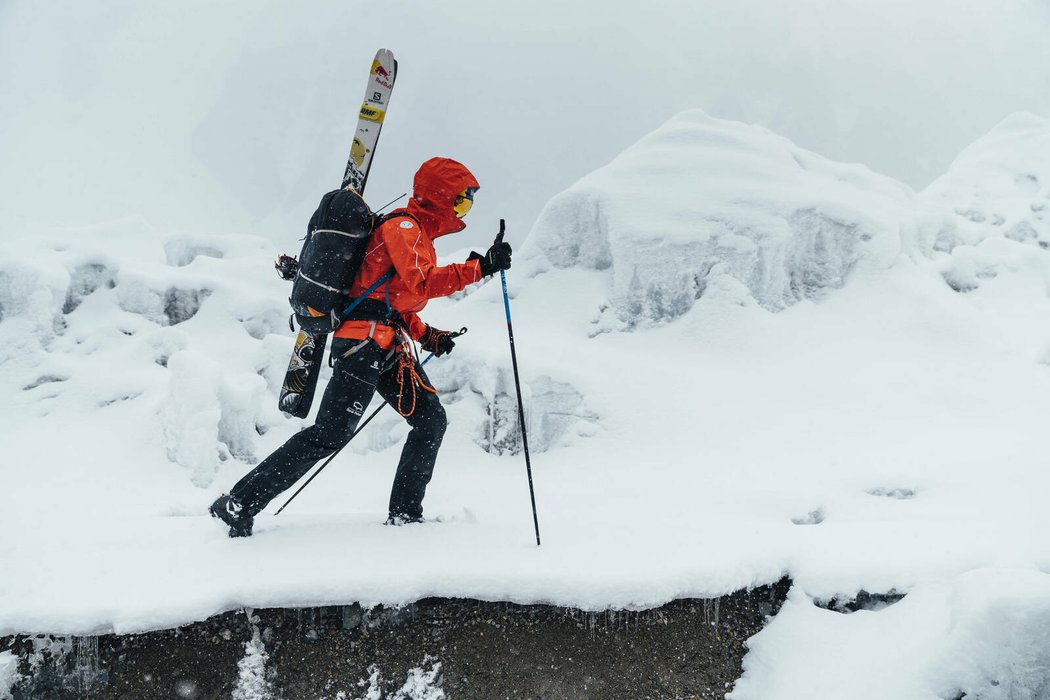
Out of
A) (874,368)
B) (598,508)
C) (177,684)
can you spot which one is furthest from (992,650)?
(874,368)

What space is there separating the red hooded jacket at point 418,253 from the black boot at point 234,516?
1365 mm

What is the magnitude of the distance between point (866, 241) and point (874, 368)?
4.21 metres

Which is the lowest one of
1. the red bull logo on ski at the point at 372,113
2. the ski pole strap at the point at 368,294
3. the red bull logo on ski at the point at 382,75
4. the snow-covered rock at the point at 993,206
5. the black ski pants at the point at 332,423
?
the black ski pants at the point at 332,423

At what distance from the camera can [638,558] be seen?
412cm

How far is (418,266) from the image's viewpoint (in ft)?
13.0

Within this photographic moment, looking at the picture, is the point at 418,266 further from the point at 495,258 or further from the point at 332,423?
the point at 332,423

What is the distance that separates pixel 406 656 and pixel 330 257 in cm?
262

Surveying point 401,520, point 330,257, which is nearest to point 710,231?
point 401,520

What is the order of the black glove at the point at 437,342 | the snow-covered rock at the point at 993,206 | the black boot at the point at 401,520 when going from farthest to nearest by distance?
the snow-covered rock at the point at 993,206, the black glove at the point at 437,342, the black boot at the point at 401,520

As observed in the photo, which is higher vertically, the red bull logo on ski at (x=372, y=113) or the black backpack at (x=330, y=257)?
the red bull logo on ski at (x=372, y=113)

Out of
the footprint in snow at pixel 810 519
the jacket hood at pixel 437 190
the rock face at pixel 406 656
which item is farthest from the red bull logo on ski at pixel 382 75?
the footprint in snow at pixel 810 519

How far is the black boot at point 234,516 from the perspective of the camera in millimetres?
4102

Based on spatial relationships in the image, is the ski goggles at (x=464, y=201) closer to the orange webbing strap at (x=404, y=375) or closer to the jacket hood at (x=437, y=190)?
the jacket hood at (x=437, y=190)

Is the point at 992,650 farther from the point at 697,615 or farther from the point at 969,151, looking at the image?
the point at 969,151
